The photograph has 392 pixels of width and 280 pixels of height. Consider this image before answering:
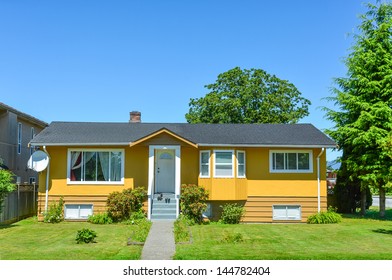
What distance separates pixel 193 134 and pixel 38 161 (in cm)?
785

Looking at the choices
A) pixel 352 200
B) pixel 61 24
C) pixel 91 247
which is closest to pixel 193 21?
pixel 61 24

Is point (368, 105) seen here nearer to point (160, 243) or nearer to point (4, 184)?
point (160, 243)

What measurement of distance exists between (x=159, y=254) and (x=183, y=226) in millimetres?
4659

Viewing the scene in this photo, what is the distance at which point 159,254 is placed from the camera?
11672 mm

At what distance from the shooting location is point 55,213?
19.9 metres

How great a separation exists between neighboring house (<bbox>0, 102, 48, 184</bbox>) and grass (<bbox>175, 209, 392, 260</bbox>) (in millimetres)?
12020

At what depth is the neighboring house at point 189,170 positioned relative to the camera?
20031mm

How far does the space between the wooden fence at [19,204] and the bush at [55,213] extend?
146cm

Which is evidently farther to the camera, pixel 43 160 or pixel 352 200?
pixel 352 200

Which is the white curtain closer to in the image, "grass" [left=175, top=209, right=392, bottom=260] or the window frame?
"grass" [left=175, top=209, right=392, bottom=260]

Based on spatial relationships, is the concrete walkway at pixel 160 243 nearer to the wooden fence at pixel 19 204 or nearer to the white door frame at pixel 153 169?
the white door frame at pixel 153 169

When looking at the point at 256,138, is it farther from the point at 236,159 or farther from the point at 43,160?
the point at 43,160

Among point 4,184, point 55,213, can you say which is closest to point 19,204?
point 55,213
